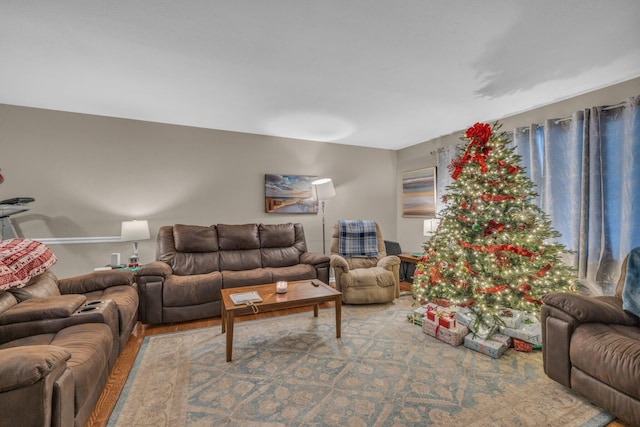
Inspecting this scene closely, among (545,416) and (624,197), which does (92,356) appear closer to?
(545,416)

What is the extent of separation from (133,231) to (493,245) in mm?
3915

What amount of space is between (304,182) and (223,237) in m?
1.63

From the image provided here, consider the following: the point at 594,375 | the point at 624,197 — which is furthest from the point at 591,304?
the point at 624,197

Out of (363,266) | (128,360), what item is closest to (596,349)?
(363,266)

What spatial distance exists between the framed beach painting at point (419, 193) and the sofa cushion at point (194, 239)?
3346mm

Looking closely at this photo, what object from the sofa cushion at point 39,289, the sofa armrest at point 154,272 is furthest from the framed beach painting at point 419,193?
the sofa cushion at point 39,289

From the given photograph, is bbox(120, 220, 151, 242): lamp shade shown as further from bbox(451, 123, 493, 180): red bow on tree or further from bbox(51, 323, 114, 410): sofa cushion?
bbox(451, 123, 493, 180): red bow on tree

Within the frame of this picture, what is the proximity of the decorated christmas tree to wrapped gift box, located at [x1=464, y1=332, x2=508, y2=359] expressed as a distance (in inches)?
6.8

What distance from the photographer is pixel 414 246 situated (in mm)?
5012

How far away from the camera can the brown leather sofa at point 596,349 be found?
4.98ft

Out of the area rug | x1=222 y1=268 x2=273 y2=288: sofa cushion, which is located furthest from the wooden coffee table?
x1=222 y1=268 x2=273 y2=288: sofa cushion

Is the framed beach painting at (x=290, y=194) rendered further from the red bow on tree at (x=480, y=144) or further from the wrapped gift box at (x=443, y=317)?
the wrapped gift box at (x=443, y=317)

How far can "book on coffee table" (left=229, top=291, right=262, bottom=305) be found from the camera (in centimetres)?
238

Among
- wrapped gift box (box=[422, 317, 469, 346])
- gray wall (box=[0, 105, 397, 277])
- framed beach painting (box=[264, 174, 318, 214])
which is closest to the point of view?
wrapped gift box (box=[422, 317, 469, 346])
